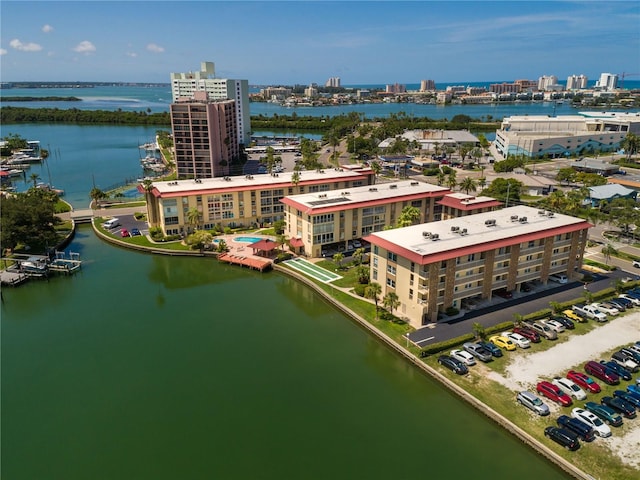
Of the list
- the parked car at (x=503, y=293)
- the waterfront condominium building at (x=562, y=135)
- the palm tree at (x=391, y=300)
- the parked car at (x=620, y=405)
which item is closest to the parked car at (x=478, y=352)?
the palm tree at (x=391, y=300)

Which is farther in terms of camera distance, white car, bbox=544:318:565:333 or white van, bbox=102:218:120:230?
white van, bbox=102:218:120:230

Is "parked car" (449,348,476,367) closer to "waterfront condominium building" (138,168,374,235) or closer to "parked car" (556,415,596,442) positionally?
"parked car" (556,415,596,442)

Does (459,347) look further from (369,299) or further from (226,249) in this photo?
(226,249)

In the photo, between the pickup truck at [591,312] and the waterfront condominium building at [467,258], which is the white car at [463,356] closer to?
the waterfront condominium building at [467,258]

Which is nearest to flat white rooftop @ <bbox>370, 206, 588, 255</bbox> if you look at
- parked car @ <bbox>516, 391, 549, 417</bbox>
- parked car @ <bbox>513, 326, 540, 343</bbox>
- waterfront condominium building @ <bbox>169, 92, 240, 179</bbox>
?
parked car @ <bbox>513, 326, 540, 343</bbox>

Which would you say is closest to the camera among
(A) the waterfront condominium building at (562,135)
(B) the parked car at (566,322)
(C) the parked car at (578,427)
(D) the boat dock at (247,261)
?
(C) the parked car at (578,427)

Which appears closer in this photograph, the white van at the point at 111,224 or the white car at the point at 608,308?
the white car at the point at 608,308

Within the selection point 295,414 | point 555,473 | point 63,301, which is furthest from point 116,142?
point 555,473
